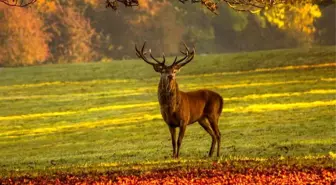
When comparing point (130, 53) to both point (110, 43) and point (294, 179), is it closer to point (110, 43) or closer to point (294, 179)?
point (110, 43)

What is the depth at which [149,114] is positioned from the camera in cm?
3812

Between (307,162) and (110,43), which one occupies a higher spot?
(307,162)

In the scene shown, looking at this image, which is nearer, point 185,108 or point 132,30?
point 185,108

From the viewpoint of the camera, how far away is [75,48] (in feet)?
350

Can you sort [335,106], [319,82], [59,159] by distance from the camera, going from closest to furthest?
1. [59,159]
2. [335,106]
3. [319,82]

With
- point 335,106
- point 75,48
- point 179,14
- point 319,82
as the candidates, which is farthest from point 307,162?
point 179,14

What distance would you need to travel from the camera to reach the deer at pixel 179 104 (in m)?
19.1

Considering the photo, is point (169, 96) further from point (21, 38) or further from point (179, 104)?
point (21, 38)

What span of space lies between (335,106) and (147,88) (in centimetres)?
1943

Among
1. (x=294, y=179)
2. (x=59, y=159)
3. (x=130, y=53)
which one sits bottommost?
(x=130, y=53)

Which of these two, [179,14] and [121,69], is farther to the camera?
[179,14]

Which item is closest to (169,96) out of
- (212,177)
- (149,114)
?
(212,177)

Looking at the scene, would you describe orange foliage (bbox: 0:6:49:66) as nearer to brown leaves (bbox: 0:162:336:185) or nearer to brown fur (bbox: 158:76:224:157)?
brown fur (bbox: 158:76:224:157)

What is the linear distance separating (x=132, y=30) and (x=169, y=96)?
93619 mm
